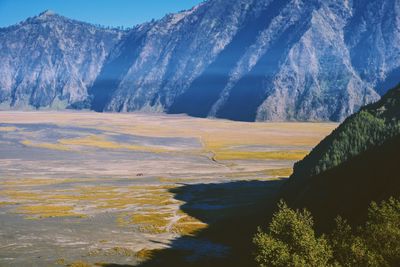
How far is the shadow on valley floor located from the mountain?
736 centimetres

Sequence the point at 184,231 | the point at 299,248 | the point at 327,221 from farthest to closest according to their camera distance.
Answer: the point at 184,231
the point at 327,221
the point at 299,248

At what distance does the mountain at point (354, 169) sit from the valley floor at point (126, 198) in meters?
11.6

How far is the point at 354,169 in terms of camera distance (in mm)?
59000

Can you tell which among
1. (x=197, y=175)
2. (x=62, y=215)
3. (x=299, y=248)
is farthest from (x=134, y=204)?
(x=299, y=248)

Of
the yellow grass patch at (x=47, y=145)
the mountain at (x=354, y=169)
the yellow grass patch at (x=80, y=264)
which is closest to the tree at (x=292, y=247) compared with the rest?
the mountain at (x=354, y=169)

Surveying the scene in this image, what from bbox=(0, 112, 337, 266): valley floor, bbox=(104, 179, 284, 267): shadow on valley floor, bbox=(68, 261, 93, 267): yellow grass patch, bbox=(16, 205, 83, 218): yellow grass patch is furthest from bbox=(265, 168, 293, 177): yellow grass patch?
bbox=(68, 261, 93, 267): yellow grass patch

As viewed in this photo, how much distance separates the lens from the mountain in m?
53.3

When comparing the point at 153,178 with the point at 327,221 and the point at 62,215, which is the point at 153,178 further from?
the point at 327,221

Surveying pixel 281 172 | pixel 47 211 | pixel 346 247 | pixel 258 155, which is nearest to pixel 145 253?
pixel 346 247

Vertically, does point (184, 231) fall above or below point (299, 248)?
below

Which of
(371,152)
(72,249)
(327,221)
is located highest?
(371,152)

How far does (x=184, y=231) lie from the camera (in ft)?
226

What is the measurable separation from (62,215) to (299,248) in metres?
48.4

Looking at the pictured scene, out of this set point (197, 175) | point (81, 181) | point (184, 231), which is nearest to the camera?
point (184, 231)
